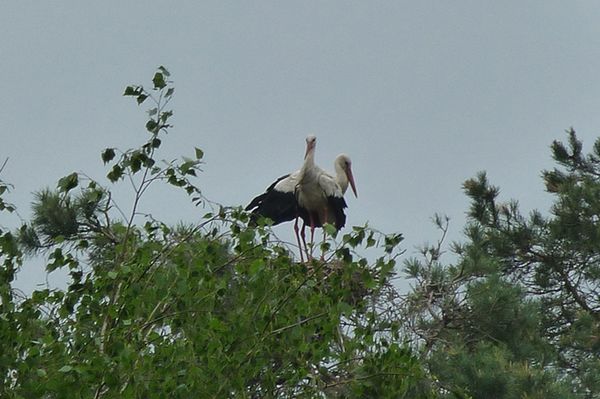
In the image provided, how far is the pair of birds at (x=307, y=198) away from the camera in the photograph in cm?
1669

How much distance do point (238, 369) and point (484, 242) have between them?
8579 millimetres

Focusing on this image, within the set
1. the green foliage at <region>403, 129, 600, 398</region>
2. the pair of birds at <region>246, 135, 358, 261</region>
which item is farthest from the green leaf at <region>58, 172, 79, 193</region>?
the pair of birds at <region>246, 135, 358, 261</region>

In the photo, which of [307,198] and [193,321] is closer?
[193,321]

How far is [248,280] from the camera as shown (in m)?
8.68

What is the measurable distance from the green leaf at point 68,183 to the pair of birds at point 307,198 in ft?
27.6

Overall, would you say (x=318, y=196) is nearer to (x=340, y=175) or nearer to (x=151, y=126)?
(x=340, y=175)

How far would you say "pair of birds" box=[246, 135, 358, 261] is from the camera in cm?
1669

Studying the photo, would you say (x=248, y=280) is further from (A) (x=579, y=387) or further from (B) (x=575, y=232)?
(B) (x=575, y=232)

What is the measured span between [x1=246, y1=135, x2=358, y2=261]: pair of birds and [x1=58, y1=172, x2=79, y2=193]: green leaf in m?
8.41

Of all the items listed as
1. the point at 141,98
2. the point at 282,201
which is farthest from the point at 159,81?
the point at 282,201

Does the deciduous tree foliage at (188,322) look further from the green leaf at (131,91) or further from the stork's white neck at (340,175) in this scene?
the stork's white neck at (340,175)

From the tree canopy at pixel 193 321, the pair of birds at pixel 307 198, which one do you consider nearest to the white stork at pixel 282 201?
the pair of birds at pixel 307 198

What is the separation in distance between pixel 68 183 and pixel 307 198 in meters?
8.69

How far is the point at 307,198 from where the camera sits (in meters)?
16.7
